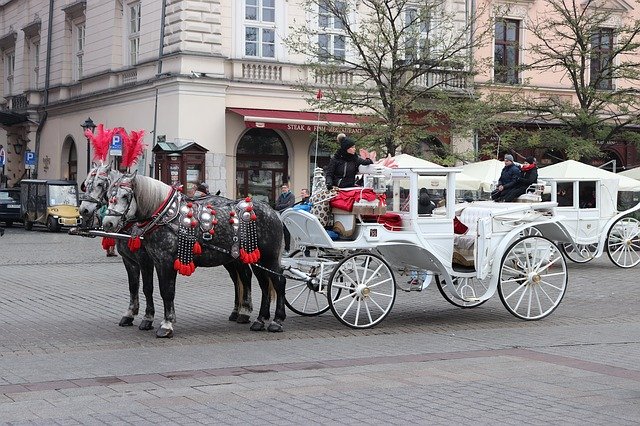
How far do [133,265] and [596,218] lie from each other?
35.9ft

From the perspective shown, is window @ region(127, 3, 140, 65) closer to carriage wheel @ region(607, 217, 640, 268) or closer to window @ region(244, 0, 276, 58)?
window @ region(244, 0, 276, 58)

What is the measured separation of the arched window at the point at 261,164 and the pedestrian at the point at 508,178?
51.6 feet

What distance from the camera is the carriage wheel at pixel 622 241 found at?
797 inches

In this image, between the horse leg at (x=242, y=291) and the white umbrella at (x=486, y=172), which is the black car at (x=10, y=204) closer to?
the white umbrella at (x=486, y=172)

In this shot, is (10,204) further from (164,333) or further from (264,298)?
(164,333)

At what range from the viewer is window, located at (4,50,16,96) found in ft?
154

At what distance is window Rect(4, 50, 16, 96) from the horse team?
1481 inches

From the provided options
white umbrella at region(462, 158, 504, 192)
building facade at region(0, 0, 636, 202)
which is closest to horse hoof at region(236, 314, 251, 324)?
white umbrella at region(462, 158, 504, 192)

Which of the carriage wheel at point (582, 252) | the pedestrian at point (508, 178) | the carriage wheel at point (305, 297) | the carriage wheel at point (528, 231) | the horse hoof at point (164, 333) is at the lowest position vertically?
the horse hoof at point (164, 333)

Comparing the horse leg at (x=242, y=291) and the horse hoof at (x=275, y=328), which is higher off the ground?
the horse leg at (x=242, y=291)

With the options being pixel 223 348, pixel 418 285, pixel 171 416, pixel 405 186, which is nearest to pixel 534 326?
pixel 418 285

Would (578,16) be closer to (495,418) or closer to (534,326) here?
(534,326)

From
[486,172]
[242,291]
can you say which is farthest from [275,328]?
[486,172]

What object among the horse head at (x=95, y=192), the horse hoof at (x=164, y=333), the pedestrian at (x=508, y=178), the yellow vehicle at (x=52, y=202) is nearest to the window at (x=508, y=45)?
the yellow vehicle at (x=52, y=202)
